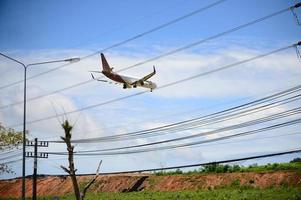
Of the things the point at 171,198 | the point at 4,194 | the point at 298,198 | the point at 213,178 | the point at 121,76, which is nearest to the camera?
the point at 121,76

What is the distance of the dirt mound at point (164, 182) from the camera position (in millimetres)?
51397

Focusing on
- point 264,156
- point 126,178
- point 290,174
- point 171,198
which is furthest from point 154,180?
point 264,156

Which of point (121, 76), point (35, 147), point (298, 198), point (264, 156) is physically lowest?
point (298, 198)

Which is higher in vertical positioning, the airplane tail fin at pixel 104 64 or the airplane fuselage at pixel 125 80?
the airplane tail fin at pixel 104 64

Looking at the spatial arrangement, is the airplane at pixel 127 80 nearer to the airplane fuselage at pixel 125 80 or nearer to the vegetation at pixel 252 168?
the airplane fuselage at pixel 125 80

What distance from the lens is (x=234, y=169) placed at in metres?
62.4

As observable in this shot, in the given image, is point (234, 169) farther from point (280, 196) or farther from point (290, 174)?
point (280, 196)

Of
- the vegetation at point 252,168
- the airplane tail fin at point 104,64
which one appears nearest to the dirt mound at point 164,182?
the vegetation at point 252,168

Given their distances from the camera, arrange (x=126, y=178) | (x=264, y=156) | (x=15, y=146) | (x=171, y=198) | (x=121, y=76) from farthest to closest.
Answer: (x=126, y=178) → (x=15, y=146) → (x=171, y=198) → (x=121, y=76) → (x=264, y=156)

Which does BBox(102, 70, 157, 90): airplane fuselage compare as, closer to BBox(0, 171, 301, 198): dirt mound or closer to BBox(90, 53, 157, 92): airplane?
BBox(90, 53, 157, 92): airplane

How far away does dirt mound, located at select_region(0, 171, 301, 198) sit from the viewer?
169 ft

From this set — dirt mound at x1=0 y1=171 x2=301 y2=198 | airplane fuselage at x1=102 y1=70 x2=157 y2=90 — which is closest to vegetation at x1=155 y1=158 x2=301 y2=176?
dirt mound at x1=0 y1=171 x2=301 y2=198

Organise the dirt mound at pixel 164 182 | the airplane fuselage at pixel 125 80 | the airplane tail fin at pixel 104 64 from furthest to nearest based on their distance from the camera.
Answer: the dirt mound at pixel 164 182
the airplane tail fin at pixel 104 64
the airplane fuselage at pixel 125 80

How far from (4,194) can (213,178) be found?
160 ft
